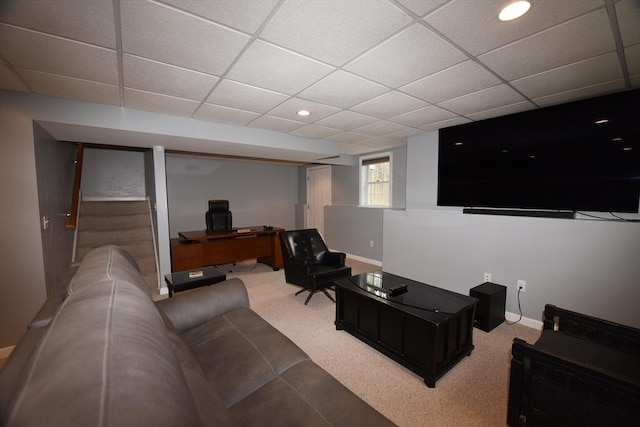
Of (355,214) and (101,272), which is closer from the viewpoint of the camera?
(101,272)

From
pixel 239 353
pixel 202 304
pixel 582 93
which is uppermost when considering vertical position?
pixel 582 93

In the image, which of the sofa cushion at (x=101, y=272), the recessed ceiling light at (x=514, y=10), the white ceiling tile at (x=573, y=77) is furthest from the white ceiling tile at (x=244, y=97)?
the white ceiling tile at (x=573, y=77)

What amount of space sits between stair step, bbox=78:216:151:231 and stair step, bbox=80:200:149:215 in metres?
0.12

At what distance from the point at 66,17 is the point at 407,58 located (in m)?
2.00

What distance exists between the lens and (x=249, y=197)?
22.2ft

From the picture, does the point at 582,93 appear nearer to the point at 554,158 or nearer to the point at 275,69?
the point at 554,158

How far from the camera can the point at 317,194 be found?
6895 mm

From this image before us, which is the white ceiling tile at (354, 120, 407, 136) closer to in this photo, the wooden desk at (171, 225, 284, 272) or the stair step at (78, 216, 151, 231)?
the wooden desk at (171, 225, 284, 272)

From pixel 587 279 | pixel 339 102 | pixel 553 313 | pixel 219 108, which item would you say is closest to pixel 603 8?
pixel 339 102

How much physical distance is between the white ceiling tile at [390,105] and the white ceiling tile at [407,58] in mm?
328

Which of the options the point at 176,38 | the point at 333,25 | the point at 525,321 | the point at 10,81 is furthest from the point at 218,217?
the point at 525,321

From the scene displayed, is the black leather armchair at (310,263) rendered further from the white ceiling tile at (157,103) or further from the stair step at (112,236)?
the stair step at (112,236)

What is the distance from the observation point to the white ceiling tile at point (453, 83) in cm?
191

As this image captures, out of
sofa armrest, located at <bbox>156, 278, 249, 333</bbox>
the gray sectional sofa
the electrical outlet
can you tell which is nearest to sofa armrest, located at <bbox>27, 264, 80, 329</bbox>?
the gray sectional sofa
